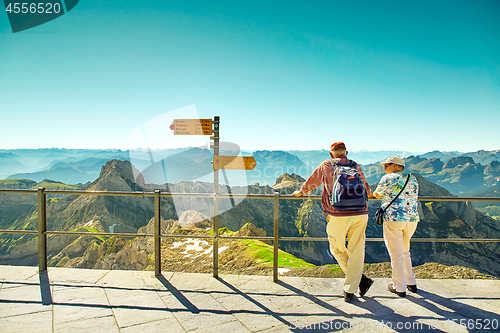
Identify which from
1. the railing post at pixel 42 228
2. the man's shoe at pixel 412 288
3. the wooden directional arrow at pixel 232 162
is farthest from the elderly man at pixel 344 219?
the railing post at pixel 42 228

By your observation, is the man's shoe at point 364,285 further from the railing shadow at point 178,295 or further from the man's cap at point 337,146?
the railing shadow at point 178,295

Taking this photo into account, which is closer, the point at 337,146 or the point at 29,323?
the point at 29,323

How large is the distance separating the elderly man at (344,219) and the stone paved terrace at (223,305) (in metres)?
0.39

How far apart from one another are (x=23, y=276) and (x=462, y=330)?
570 cm

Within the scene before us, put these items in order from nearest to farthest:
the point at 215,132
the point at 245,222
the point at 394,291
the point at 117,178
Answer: the point at 394,291
the point at 215,132
the point at 245,222
the point at 117,178

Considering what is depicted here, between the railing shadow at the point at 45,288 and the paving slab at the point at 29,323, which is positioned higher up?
the paving slab at the point at 29,323

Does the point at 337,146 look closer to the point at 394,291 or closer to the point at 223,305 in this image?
the point at 394,291

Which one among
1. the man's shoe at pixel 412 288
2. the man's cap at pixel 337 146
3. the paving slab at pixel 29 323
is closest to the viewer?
the paving slab at pixel 29 323

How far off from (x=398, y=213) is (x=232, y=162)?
7.66 feet

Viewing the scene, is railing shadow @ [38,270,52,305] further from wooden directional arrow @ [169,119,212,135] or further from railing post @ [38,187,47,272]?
wooden directional arrow @ [169,119,212,135]

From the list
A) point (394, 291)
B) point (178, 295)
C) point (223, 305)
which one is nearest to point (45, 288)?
point (178, 295)

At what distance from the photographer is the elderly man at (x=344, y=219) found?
3.34m

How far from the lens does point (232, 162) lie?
431cm

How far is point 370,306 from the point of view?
3.38 meters
